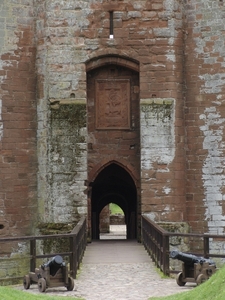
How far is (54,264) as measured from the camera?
8922 millimetres

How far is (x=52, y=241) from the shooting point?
1421cm

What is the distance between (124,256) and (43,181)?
10.3 ft

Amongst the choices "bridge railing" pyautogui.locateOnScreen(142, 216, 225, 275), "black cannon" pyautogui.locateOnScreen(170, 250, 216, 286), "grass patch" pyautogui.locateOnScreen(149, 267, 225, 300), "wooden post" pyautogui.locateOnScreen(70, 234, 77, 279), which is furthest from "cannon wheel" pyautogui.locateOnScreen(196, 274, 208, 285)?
"wooden post" pyautogui.locateOnScreen(70, 234, 77, 279)

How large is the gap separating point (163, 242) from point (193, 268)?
1.29 meters

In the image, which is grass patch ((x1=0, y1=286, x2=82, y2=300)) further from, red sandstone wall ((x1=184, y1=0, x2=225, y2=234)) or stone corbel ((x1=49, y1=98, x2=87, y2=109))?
red sandstone wall ((x1=184, y1=0, x2=225, y2=234))

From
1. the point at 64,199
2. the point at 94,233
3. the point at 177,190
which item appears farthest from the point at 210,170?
the point at 94,233

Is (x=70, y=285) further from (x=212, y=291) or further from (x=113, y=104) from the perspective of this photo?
(x=113, y=104)

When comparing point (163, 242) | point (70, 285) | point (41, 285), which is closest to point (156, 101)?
point (163, 242)

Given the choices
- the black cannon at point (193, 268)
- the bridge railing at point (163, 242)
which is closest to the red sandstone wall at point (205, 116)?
the bridge railing at point (163, 242)

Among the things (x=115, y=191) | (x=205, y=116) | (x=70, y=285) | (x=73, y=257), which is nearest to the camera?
(x=70, y=285)

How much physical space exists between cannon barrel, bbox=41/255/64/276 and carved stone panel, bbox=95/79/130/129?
6.73 m

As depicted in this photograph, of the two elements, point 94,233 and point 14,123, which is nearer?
point 14,123

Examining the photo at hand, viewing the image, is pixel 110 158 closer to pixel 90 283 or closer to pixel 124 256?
pixel 124 256

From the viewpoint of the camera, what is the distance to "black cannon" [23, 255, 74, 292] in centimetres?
892
